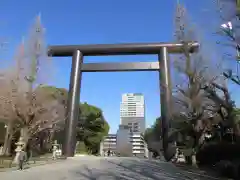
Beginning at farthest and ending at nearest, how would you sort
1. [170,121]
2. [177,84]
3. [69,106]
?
[69,106]
[170,121]
[177,84]

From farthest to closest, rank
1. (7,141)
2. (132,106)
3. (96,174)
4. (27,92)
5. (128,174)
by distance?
(132,106) → (7,141) → (27,92) → (128,174) → (96,174)

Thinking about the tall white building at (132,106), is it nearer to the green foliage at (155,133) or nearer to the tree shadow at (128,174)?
the green foliage at (155,133)

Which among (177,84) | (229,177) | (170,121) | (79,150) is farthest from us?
(79,150)

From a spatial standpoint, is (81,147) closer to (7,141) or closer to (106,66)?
(7,141)

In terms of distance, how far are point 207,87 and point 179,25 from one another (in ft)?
16.9

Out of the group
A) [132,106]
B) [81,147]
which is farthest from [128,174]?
[132,106]

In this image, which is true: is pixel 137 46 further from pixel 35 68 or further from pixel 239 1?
pixel 239 1

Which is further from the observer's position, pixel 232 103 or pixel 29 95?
pixel 29 95

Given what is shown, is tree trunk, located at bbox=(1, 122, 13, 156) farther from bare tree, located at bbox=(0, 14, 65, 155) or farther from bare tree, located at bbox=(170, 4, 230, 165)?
bare tree, located at bbox=(170, 4, 230, 165)

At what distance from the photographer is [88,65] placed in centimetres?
2261

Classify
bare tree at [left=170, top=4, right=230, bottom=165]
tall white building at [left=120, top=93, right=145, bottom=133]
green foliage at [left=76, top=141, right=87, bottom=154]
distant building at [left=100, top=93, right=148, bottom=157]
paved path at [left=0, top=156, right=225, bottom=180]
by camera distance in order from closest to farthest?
paved path at [left=0, top=156, right=225, bottom=180]
bare tree at [left=170, top=4, right=230, bottom=165]
green foliage at [left=76, top=141, right=87, bottom=154]
distant building at [left=100, top=93, right=148, bottom=157]
tall white building at [left=120, top=93, right=145, bottom=133]

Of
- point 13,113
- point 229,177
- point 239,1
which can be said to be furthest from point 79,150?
point 239,1

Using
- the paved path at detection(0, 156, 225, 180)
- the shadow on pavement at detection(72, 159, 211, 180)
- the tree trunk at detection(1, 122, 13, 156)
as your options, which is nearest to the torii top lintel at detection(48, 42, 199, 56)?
the tree trunk at detection(1, 122, 13, 156)

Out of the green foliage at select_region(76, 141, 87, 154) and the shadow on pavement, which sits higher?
the green foliage at select_region(76, 141, 87, 154)
